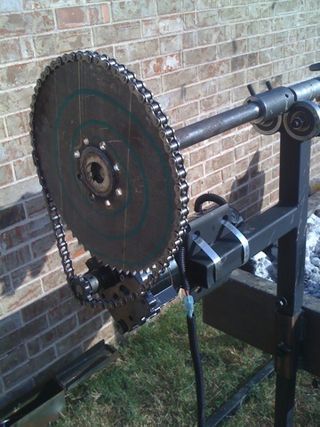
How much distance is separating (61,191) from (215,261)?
502 mm

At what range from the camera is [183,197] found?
3.76 feet

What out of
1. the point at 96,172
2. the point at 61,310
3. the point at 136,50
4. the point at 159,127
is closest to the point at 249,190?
the point at 136,50

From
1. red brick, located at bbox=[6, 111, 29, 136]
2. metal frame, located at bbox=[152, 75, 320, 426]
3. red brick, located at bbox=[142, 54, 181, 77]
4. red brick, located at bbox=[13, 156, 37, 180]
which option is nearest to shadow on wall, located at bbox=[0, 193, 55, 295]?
red brick, located at bbox=[13, 156, 37, 180]

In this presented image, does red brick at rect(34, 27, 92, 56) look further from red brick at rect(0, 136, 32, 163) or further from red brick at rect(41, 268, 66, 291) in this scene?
red brick at rect(41, 268, 66, 291)

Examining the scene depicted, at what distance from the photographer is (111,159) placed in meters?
1.26

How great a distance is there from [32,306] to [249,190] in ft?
6.86

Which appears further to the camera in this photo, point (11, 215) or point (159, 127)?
point (11, 215)

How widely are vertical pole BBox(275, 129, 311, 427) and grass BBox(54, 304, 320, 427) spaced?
2.35ft

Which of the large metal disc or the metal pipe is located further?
the metal pipe

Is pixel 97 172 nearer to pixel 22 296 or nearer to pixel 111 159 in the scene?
pixel 111 159

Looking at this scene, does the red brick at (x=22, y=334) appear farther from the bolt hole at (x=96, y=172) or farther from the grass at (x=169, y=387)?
the bolt hole at (x=96, y=172)

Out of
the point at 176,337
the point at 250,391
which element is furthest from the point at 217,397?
the point at 176,337

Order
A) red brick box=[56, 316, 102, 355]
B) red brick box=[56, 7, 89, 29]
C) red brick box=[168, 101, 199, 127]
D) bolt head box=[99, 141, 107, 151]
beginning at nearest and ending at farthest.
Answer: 1. bolt head box=[99, 141, 107, 151]
2. red brick box=[56, 7, 89, 29]
3. red brick box=[56, 316, 102, 355]
4. red brick box=[168, 101, 199, 127]

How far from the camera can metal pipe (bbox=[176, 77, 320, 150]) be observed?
1.31 metres
